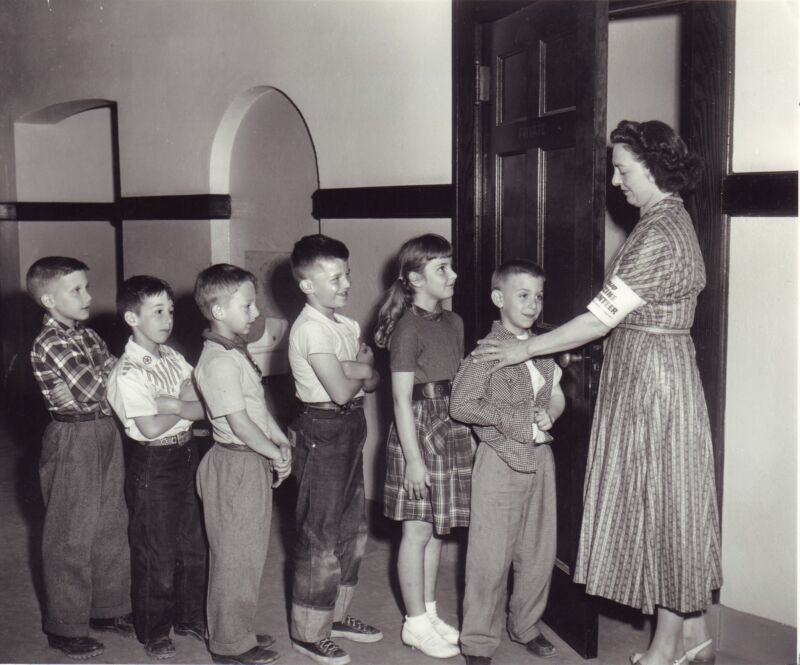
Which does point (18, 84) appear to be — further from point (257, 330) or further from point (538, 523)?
point (538, 523)

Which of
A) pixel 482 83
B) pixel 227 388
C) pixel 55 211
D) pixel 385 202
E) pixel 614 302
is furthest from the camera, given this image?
pixel 55 211

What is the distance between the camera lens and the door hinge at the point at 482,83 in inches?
142

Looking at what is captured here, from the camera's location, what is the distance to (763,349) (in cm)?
298

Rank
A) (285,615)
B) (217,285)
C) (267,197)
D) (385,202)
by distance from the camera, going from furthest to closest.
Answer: (267,197) < (385,202) < (285,615) < (217,285)

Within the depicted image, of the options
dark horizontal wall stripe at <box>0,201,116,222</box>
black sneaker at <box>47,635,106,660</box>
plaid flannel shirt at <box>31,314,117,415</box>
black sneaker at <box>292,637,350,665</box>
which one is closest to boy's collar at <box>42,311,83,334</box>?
plaid flannel shirt at <box>31,314,117,415</box>

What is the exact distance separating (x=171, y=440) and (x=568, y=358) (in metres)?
1.36

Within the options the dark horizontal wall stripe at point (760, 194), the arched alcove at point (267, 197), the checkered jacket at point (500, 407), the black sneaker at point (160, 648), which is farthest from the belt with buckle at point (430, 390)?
the arched alcove at point (267, 197)

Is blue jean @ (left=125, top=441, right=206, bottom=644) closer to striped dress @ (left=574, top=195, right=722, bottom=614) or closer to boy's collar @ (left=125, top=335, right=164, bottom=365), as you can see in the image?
boy's collar @ (left=125, top=335, right=164, bottom=365)

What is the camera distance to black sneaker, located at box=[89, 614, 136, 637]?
3.30m

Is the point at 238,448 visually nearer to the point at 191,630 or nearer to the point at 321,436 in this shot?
the point at 321,436

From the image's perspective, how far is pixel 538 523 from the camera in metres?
3.02

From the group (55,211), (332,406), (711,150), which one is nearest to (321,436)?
(332,406)

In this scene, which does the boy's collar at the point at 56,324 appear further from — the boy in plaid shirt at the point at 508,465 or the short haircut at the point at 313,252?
the boy in plaid shirt at the point at 508,465

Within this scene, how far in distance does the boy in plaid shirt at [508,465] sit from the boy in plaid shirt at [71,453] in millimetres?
1249
